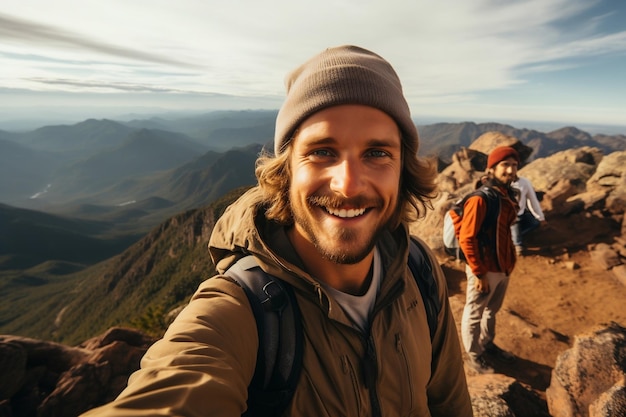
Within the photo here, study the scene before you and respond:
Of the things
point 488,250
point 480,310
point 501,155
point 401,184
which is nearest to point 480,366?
point 480,310

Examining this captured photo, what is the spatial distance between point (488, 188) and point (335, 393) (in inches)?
211

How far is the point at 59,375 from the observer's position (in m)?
7.53

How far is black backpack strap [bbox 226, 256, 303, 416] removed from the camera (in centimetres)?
211

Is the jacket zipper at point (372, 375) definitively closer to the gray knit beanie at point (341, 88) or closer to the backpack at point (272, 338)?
the backpack at point (272, 338)

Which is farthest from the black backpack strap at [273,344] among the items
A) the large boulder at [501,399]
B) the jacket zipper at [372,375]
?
the large boulder at [501,399]

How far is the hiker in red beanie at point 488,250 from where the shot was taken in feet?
19.5

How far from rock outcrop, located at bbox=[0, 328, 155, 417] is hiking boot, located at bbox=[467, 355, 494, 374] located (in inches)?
307

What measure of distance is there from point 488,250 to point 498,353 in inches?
122

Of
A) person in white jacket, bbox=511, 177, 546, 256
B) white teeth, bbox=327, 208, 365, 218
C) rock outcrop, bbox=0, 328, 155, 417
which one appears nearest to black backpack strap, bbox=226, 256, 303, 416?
white teeth, bbox=327, 208, 365, 218

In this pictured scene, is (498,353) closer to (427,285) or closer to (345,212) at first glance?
(427,285)

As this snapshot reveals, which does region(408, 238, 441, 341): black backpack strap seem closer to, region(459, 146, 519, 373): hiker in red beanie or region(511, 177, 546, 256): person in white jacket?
region(459, 146, 519, 373): hiker in red beanie

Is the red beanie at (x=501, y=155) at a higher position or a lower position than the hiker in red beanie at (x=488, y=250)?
higher

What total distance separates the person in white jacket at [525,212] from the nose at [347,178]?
10115 mm

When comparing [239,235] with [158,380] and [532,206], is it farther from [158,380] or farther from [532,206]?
[532,206]
